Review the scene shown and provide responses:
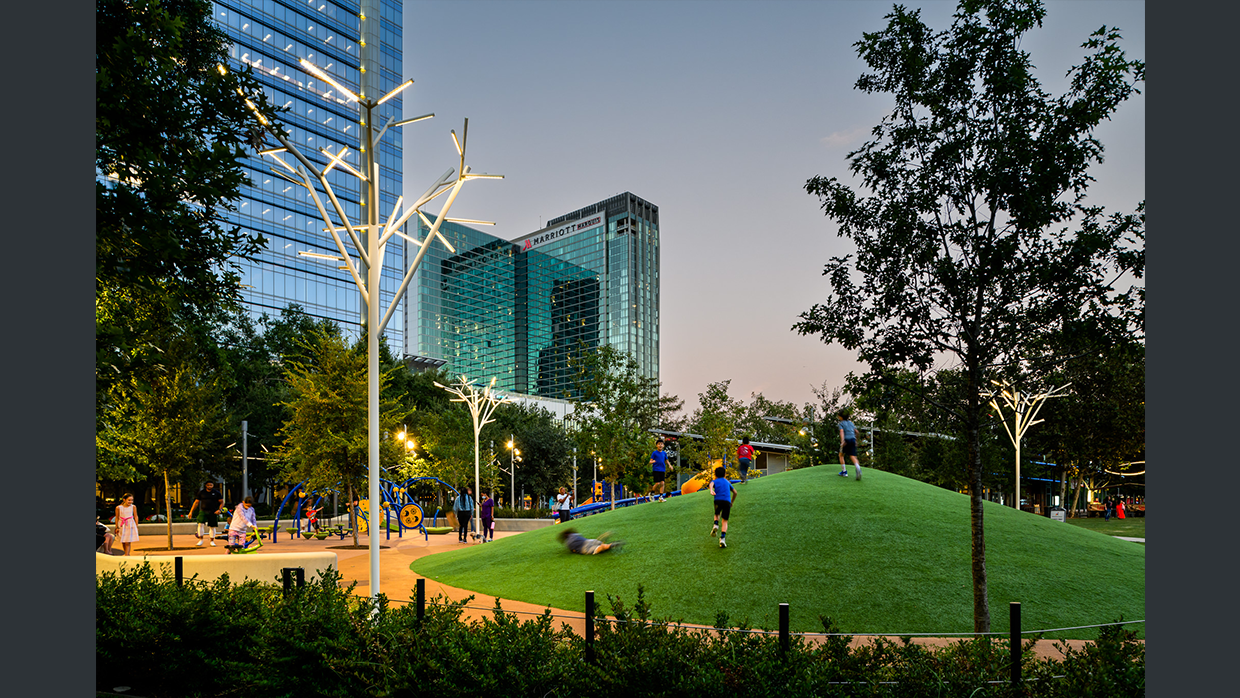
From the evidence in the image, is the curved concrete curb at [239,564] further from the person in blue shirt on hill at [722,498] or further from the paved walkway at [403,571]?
the person in blue shirt on hill at [722,498]

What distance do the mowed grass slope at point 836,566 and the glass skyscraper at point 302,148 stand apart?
73901mm

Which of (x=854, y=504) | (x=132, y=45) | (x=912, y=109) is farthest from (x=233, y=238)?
(x=854, y=504)

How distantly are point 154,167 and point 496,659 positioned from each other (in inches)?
298

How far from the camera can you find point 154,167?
909 centimetres

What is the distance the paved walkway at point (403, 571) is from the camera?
9602mm

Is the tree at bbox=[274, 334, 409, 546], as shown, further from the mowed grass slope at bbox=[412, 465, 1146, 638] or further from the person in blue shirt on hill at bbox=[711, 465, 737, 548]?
the person in blue shirt on hill at bbox=[711, 465, 737, 548]

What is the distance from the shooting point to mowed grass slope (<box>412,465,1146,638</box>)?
11.3 m

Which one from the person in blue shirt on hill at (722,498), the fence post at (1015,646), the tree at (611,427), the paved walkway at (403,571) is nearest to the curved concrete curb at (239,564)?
the paved walkway at (403,571)

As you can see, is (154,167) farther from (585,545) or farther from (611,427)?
(611,427)

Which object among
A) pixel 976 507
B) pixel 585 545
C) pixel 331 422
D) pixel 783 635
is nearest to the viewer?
pixel 783 635

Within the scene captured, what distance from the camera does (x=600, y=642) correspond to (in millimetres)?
6785

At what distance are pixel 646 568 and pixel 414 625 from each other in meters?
6.96

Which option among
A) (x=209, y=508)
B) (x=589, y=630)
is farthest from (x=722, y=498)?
(x=209, y=508)

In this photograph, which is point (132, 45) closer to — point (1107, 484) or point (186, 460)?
point (186, 460)
